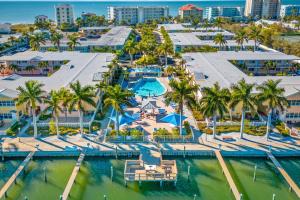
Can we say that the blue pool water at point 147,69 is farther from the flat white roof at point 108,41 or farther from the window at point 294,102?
the window at point 294,102

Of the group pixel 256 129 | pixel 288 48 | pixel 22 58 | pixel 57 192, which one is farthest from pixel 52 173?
pixel 288 48

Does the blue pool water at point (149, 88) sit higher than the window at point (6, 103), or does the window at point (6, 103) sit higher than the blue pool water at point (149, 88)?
the window at point (6, 103)

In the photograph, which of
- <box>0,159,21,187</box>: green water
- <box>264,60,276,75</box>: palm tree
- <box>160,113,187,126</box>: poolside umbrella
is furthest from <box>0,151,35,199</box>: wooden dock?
<box>264,60,276,75</box>: palm tree

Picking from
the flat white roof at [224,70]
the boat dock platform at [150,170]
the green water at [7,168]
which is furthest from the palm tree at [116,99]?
the flat white roof at [224,70]

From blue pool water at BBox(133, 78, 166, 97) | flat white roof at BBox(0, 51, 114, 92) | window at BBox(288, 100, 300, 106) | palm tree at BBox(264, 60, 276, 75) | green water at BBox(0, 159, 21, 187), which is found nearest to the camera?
green water at BBox(0, 159, 21, 187)

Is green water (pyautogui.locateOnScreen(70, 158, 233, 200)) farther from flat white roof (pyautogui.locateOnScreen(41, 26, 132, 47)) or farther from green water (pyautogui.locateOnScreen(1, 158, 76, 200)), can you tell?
flat white roof (pyautogui.locateOnScreen(41, 26, 132, 47))

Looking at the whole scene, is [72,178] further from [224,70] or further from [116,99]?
[224,70]
